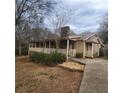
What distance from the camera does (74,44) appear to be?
1.62 metres

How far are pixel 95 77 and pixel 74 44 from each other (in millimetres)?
266

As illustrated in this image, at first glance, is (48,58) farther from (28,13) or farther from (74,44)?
(28,13)

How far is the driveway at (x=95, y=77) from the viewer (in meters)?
1.56

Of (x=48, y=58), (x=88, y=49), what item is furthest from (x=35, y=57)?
(x=88, y=49)

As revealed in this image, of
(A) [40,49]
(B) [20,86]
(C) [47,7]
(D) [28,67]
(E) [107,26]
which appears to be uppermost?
(C) [47,7]

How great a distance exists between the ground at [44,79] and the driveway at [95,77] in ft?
0.14

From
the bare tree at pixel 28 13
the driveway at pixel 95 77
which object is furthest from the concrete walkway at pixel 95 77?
the bare tree at pixel 28 13

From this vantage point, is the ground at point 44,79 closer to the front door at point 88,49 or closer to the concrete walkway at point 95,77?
the concrete walkway at point 95,77

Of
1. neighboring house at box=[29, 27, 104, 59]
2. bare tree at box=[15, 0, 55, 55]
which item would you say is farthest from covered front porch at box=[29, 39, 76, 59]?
bare tree at box=[15, 0, 55, 55]

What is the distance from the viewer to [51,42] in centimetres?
162

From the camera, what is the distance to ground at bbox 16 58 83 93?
159 cm
